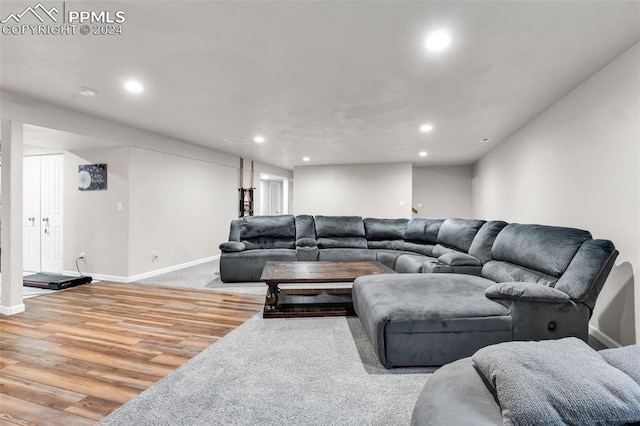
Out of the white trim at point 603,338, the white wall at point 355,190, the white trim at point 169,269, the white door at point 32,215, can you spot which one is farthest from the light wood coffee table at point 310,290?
the white door at point 32,215

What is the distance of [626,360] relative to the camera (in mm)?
1099

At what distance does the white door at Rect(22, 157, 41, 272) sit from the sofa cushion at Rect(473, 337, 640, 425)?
23.0ft

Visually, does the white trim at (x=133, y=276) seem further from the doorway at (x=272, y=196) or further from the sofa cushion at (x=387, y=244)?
the doorway at (x=272, y=196)

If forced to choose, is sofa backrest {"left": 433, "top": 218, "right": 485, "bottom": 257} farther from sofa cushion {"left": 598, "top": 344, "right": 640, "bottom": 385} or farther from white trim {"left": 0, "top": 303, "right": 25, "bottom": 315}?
white trim {"left": 0, "top": 303, "right": 25, "bottom": 315}

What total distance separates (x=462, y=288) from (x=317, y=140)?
382cm

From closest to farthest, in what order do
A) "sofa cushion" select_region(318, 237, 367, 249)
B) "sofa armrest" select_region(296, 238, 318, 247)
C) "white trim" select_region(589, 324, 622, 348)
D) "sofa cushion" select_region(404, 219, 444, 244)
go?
"white trim" select_region(589, 324, 622, 348) < "sofa cushion" select_region(404, 219, 444, 244) < "sofa armrest" select_region(296, 238, 318, 247) < "sofa cushion" select_region(318, 237, 367, 249)

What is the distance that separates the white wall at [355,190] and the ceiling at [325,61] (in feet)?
11.6

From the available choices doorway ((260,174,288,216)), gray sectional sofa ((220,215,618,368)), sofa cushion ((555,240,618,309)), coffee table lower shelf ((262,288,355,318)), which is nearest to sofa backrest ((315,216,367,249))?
coffee table lower shelf ((262,288,355,318))

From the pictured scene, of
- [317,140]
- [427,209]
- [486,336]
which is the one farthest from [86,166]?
[427,209]

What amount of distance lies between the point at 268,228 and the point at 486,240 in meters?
3.35

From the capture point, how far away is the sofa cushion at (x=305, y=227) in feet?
17.7

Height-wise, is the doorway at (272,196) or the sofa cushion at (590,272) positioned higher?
the doorway at (272,196)

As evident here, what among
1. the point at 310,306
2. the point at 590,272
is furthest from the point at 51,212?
the point at 590,272

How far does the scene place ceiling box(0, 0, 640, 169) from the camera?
1932 millimetres
